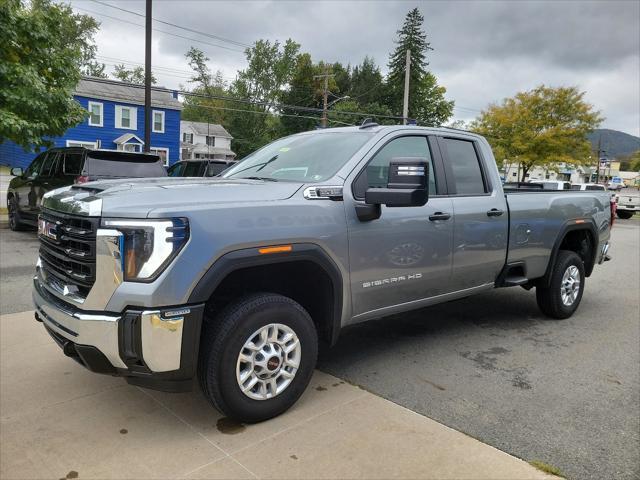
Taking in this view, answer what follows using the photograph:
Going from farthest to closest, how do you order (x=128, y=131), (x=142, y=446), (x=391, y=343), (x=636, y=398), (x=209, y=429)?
(x=128, y=131), (x=391, y=343), (x=636, y=398), (x=209, y=429), (x=142, y=446)

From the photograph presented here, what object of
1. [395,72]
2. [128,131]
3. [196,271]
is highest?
[395,72]

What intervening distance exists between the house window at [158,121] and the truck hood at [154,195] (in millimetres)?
33950

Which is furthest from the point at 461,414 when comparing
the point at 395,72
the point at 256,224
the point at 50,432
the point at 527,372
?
the point at 395,72

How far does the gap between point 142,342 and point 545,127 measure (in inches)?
1497

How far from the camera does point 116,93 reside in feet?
113

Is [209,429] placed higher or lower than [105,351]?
lower

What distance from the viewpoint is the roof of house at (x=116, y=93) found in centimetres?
3334

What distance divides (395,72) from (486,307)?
173 ft

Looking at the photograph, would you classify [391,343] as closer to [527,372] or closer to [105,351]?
[527,372]

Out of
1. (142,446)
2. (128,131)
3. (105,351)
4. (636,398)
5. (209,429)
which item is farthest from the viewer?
(128,131)

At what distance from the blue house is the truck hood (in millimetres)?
32023

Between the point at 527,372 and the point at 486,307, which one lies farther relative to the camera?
the point at 486,307

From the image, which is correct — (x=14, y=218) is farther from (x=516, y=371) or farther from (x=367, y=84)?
(x=367, y=84)

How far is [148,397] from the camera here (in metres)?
3.58
